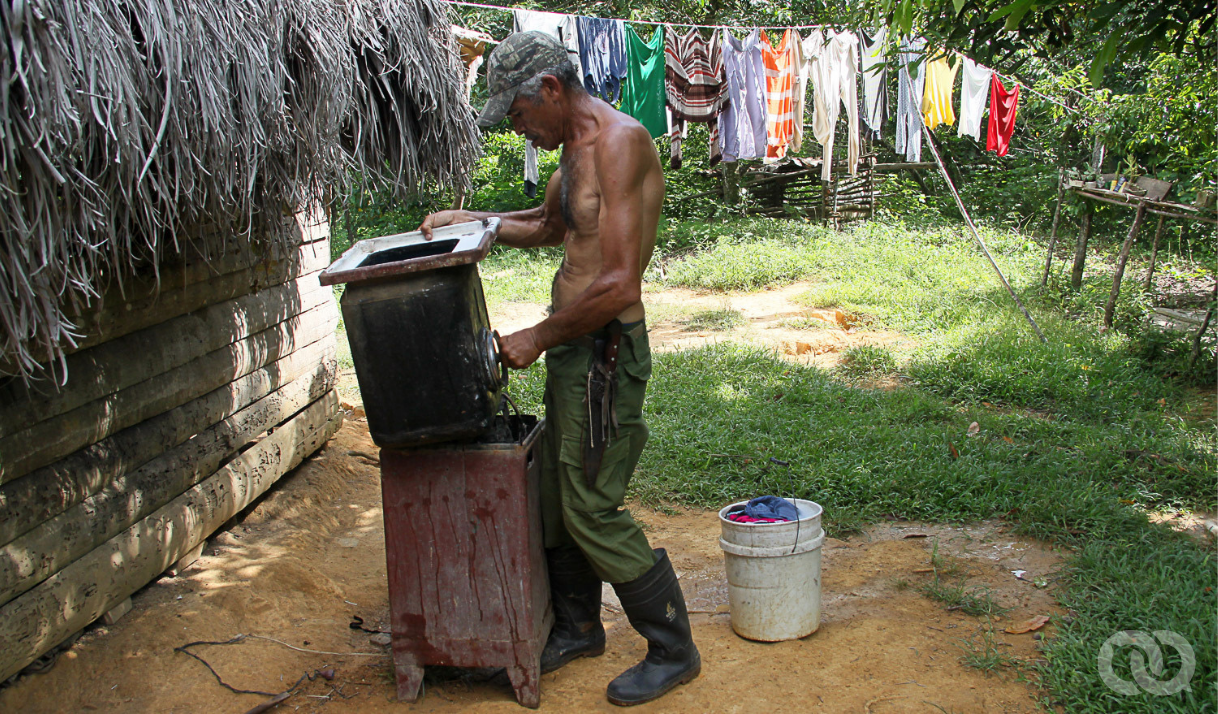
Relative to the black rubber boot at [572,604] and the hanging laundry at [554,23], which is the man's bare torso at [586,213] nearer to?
the black rubber boot at [572,604]

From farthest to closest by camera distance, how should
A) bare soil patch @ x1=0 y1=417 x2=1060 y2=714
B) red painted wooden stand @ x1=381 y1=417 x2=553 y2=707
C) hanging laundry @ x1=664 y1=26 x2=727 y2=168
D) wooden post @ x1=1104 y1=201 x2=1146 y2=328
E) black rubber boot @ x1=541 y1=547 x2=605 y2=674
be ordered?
1. hanging laundry @ x1=664 y1=26 x2=727 y2=168
2. wooden post @ x1=1104 y1=201 x2=1146 y2=328
3. black rubber boot @ x1=541 y1=547 x2=605 y2=674
4. bare soil patch @ x1=0 y1=417 x2=1060 y2=714
5. red painted wooden stand @ x1=381 y1=417 x2=553 y2=707

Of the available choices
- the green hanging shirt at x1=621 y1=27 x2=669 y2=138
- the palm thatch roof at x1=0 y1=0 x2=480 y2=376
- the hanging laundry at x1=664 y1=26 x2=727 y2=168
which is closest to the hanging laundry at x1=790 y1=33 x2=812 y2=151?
the hanging laundry at x1=664 y1=26 x2=727 y2=168

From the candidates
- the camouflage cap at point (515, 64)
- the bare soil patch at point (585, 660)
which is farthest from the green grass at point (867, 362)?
the camouflage cap at point (515, 64)

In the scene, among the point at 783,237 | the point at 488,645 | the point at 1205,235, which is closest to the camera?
the point at 488,645

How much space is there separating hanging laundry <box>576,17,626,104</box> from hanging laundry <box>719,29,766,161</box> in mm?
1301

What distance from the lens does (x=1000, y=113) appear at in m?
11.1

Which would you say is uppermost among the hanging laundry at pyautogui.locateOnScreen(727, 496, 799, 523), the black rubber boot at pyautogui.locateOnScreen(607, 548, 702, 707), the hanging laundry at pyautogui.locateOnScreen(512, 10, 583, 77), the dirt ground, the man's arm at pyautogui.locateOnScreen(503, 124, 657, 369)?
the hanging laundry at pyautogui.locateOnScreen(512, 10, 583, 77)

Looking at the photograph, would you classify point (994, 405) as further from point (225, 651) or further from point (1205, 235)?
point (1205, 235)

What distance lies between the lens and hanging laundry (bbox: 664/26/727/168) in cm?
889

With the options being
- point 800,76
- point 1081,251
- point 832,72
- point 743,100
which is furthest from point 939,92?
point 1081,251

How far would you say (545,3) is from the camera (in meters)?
15.4

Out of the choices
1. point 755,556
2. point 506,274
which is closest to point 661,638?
point 755,556

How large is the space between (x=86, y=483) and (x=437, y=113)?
236cm

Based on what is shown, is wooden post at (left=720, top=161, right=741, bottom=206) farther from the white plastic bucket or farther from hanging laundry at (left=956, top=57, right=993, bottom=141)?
the white plastic bucket
